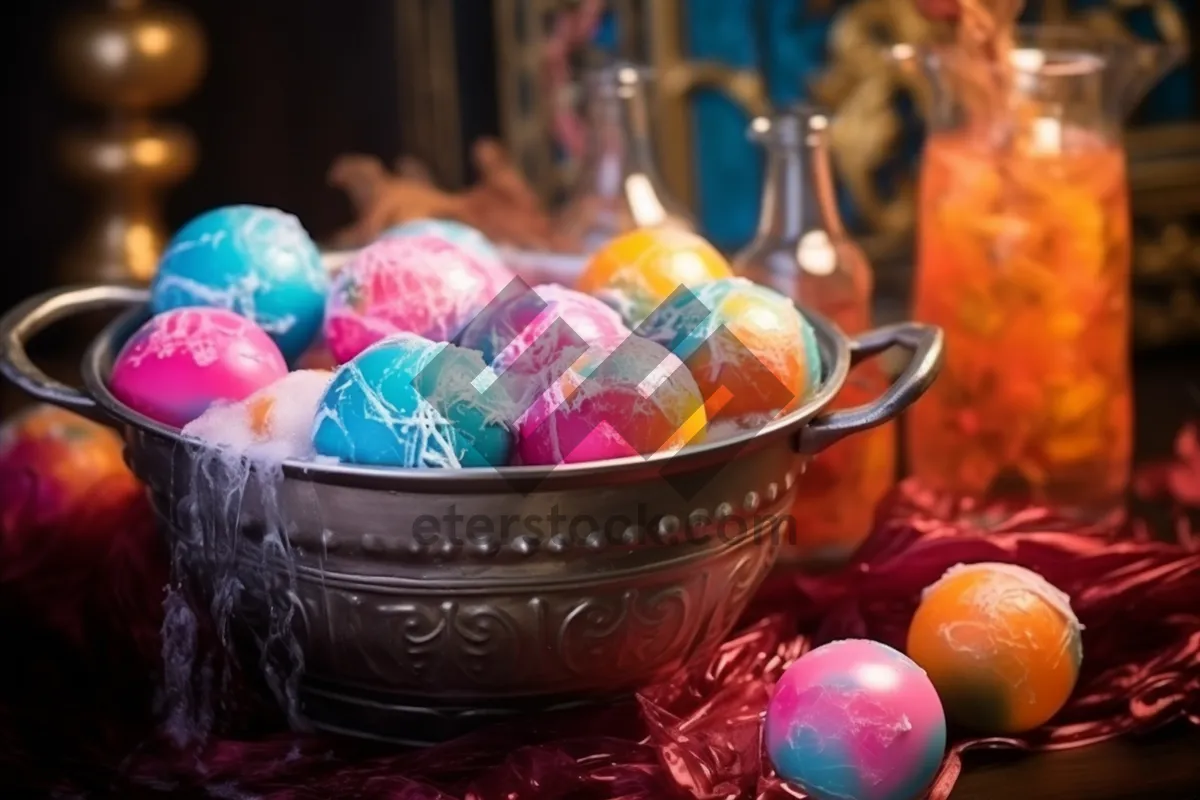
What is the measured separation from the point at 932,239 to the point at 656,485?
408 mm

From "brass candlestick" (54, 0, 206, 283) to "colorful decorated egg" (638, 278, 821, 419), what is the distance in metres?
0.65

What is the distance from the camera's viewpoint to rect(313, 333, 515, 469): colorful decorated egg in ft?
2.18

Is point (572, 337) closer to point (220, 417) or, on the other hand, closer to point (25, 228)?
point (220, 417)

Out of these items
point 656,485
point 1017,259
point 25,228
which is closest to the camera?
point 656,485

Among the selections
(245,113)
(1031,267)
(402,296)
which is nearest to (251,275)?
(402,296)

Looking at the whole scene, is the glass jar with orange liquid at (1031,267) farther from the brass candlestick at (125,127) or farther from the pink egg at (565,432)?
the brass candlestick at (125,127)

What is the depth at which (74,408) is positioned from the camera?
0.76 m

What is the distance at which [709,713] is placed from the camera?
29.6 inches

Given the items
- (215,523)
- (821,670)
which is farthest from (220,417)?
(821,670)

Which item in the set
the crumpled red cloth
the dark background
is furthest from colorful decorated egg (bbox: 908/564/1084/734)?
the dark background

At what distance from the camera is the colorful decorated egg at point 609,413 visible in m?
0.68

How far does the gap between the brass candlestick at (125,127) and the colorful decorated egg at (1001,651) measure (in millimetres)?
777

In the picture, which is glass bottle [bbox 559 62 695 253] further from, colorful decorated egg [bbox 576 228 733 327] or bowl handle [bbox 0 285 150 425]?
bowl handle [bbox 0 285 150 425]

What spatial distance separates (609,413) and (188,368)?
198 millimetres
